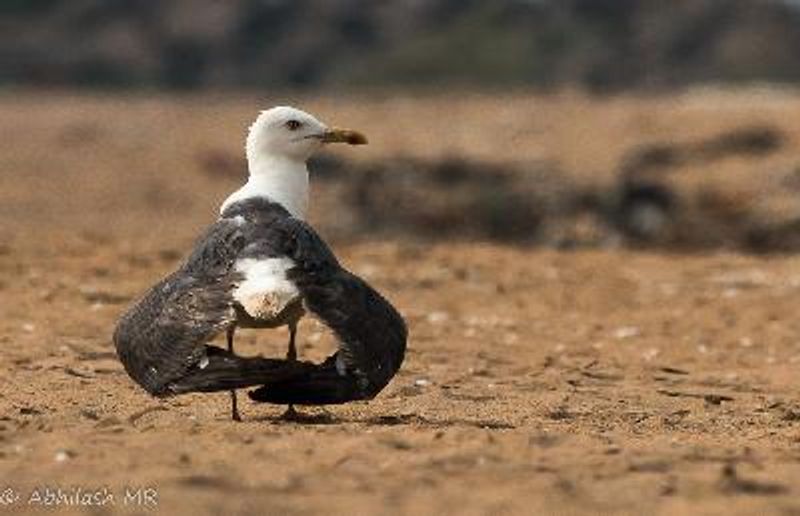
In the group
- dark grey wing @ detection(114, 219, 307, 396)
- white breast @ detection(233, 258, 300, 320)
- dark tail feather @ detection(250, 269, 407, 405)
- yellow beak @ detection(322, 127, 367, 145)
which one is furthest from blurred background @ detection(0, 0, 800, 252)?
white breast @ detection(233, 258, 300, 320)

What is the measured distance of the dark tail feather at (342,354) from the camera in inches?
260

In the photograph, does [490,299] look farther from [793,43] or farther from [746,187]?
[793,43]

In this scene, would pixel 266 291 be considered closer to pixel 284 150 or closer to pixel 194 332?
pixel 194 332

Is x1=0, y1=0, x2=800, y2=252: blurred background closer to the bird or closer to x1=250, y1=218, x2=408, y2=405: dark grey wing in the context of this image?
the bird

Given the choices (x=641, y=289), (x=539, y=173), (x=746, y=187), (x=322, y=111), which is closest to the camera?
(x=641, y=289)

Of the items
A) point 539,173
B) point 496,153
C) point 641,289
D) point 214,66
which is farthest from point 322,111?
point 214,66

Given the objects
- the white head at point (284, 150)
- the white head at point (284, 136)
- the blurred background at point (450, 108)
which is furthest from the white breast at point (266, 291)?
the blurred background at point (450, 108)

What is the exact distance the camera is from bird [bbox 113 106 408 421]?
660cm

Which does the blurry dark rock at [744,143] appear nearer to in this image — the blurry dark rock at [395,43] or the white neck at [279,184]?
the white neck at [279,184]

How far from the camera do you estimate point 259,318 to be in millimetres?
6738

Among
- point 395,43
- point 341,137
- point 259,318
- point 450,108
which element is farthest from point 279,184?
point 395,43

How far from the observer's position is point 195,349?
6.64 metres

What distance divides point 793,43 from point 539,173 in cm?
5595

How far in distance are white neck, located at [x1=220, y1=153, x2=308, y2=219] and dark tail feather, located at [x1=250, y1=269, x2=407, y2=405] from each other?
937mm
